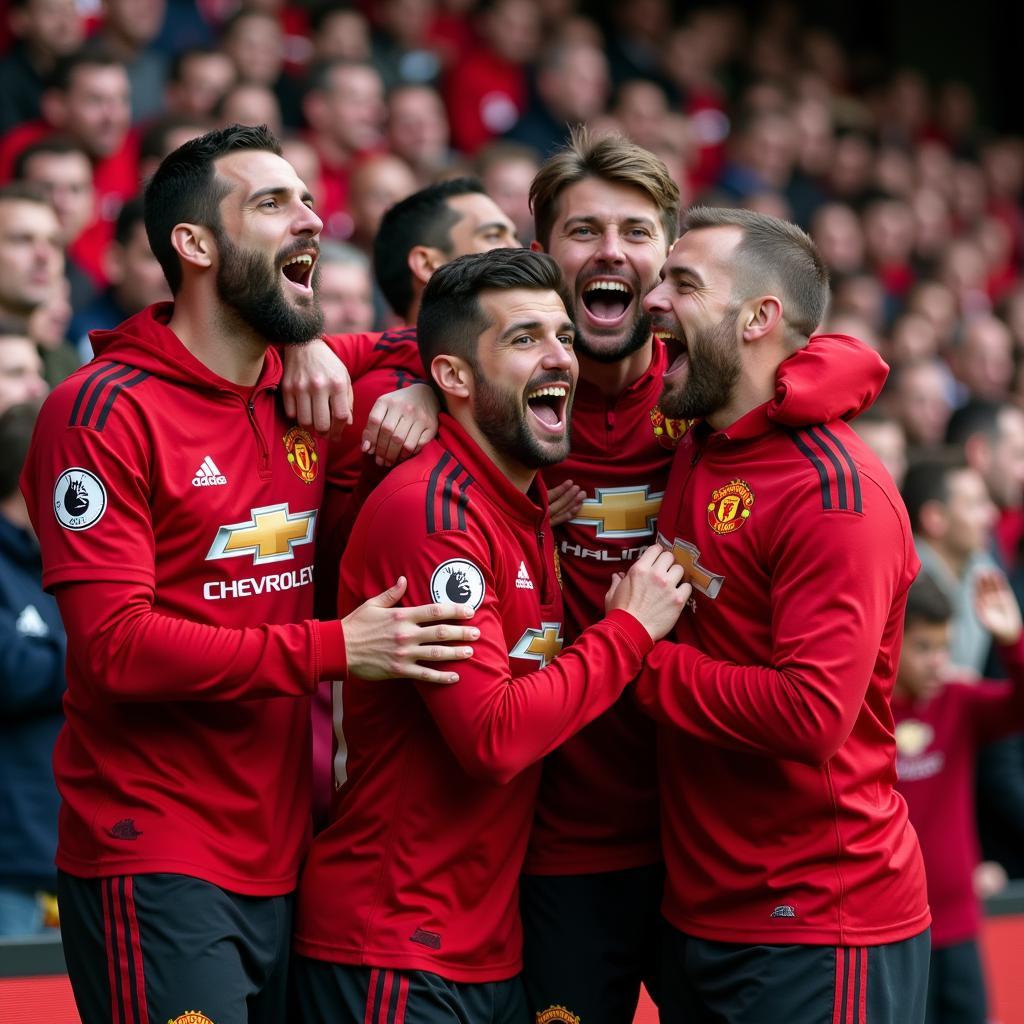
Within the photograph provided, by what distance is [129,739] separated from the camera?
10.5ft

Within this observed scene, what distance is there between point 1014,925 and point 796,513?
110 inches

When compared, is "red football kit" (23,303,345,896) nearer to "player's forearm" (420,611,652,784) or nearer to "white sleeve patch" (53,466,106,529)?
"white sleeve patch" (53,466,106,529)

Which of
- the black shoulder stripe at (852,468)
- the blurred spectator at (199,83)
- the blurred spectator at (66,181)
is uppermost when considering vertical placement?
the blurred spectator at (199,83)

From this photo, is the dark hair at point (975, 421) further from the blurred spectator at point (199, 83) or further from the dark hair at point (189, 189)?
the dark hair at point (189, 189)

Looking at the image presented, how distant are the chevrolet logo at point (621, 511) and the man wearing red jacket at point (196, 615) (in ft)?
2.00

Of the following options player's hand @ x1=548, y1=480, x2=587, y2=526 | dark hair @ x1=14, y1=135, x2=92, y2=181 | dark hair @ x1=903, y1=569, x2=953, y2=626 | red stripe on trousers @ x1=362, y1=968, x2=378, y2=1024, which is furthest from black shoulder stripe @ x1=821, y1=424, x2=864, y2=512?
dark hair @ x1=14, y1=135, x2=92, y2=181

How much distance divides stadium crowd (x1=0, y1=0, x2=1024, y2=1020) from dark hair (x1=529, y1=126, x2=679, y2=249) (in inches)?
24.7

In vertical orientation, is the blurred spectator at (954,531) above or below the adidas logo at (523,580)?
below

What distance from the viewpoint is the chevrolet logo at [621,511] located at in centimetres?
364

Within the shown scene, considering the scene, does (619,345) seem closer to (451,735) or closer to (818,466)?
(818,466)

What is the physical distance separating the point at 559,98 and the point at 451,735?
271 inches

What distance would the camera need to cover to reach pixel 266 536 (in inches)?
131

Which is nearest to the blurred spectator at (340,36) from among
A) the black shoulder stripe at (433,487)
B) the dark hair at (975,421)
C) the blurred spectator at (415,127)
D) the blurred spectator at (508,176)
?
the blurred spectator at (415,127)

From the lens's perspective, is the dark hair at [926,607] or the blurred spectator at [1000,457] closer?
the dark hair at [926,607]
